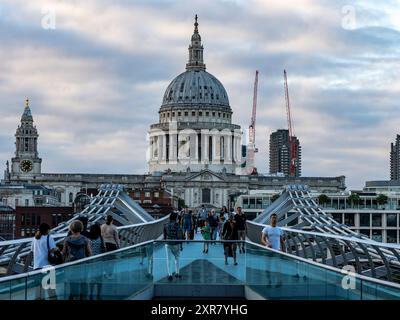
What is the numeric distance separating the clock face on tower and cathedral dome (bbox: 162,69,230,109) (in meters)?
29.4

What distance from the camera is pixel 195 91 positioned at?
18988 cm

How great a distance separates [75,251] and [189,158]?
176545 mm

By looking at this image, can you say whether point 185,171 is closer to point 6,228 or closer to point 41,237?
point 6,228

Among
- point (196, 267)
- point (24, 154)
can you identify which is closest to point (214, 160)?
point (24, 154)

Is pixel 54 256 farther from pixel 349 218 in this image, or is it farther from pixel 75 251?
pixel 349 218

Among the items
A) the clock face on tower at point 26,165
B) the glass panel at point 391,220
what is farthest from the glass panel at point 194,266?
the clock face on tower at point 26,165

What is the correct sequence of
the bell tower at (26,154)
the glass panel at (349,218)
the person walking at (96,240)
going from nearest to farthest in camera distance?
the person walking at (96,240), the glass panel at (349,218), the bell tower at (26,154)

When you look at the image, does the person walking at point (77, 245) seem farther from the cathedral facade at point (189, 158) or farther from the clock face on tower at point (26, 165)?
the clock face on tower at point (26, 165)

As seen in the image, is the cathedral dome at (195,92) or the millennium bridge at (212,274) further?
the cathedral dome at (195,92)

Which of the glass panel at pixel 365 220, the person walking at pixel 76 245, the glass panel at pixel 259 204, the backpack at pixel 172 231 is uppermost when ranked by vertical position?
the glass panel at pixel 259 204

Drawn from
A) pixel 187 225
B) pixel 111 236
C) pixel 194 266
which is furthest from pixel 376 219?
pixel 194 266

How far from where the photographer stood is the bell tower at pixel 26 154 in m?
174

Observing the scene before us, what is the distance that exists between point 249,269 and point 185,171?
16859cm

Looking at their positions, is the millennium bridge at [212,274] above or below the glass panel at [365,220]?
below
